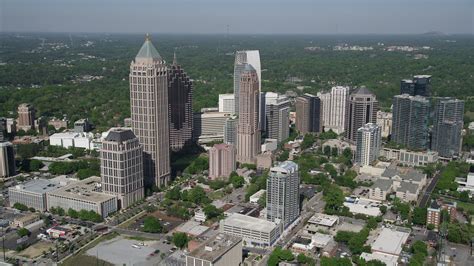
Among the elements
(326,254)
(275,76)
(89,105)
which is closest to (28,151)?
(89,105)

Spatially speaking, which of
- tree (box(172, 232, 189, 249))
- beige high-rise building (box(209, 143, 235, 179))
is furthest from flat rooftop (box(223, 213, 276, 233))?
beige high-rise building (box(209, 143, 235, 179))

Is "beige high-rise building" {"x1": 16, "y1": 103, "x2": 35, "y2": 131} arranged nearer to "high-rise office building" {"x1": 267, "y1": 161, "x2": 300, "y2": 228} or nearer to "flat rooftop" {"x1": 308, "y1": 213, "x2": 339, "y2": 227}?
"high-rise office building" {"x1": 267, "y1": 161, "x2": 300, "y2": 228}

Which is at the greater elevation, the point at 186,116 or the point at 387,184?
the point at 186,116

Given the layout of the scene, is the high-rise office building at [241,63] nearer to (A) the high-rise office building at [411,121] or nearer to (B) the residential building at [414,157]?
(A) the high-rise office building at [411,121]

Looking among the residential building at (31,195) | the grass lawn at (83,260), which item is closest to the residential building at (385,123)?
the residential building at (31,195)

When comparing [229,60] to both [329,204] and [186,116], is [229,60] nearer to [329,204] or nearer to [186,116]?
[186,116]

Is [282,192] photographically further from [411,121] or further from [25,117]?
[25,117]

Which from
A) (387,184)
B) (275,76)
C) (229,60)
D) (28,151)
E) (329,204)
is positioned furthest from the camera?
(229,60)
